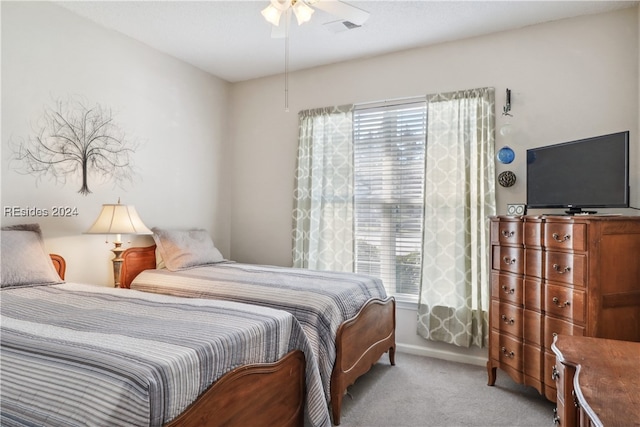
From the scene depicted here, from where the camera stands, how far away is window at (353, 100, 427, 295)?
3.49 m

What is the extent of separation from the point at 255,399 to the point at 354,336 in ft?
3.15

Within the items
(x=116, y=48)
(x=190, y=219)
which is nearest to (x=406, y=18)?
(x=116, y=48)

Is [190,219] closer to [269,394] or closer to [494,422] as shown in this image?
[269,394]

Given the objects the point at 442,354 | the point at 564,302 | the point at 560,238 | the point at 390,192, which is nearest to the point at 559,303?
the point at 564,302

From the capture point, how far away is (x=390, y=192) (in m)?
3.60

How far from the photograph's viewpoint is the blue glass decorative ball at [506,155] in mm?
3008

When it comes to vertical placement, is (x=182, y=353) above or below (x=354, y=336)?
above

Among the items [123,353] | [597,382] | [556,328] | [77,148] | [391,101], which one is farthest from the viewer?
[391,101]

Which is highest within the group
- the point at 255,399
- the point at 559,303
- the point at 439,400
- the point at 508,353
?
the point at 559,303

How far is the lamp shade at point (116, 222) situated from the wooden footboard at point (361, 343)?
1.69 metres

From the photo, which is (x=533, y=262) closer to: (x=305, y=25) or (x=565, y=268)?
(x=565, y=268)

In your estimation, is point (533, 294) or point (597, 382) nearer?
point (597, 382)

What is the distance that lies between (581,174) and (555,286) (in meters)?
0.73

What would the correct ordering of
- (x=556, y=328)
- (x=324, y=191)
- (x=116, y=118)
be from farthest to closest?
1. (x=324, y=191)
2. (x=116, y=118)
3. (x=556, y=328)
